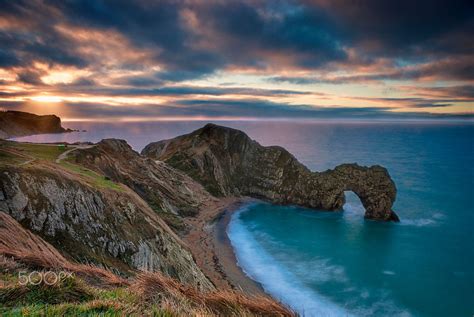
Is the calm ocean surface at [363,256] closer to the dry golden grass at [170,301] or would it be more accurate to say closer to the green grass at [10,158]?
the dry golden grass at [170,301]

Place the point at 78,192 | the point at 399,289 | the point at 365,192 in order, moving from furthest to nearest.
→ the point at 365,192 < the point at 399,289 < the point at 78,192

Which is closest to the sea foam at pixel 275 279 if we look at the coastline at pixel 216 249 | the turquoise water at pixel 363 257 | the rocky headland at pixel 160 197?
the turquoise water at pixel 363 257

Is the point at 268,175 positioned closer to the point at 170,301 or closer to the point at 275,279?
the point at 275,279

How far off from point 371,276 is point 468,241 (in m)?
29.7

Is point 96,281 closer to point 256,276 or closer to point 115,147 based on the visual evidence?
point 256,276

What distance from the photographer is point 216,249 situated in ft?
148

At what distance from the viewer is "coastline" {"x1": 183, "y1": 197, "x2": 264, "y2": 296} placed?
36.0 metres

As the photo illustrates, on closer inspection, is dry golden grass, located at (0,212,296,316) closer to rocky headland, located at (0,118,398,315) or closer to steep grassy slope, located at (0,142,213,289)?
rocky headland, located at (0,118,398,315)

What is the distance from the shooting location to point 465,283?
41188 mm

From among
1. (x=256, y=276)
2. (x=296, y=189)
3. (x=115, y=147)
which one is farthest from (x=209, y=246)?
(x=296, y=189)

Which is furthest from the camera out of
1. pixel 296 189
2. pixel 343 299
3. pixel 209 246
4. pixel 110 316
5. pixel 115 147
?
pixel 296 189

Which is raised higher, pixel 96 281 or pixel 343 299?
pixel 96 281

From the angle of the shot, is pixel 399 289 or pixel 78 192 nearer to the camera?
pixel 78 192

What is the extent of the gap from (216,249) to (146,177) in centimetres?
2288
